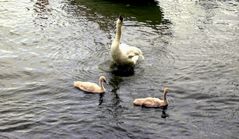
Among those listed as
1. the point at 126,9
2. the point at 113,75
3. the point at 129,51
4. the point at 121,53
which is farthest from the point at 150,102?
the point at 126,9

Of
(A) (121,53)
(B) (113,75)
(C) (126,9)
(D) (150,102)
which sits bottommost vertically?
A: (D) (150,102)

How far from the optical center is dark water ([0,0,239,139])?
13.5 m

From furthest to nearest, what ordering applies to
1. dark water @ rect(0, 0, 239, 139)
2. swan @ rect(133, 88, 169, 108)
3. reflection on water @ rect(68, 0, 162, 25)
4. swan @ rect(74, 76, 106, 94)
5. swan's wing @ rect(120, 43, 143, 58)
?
reflection on water @ rect(68, 0, 162, 25), swan's wing @ rect(120, 43, 143, 58), swan @ rect(74, 76, 106, 94), swan @ rect(133, 88, 169, 108), dark water @ rect(0, 0, 239, 139)

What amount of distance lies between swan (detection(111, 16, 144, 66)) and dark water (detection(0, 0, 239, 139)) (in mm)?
476

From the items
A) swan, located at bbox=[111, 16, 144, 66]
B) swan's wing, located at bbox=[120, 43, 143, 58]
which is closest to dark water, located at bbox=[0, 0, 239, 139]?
swan, located at bbox=[111, 16, 144, 66]

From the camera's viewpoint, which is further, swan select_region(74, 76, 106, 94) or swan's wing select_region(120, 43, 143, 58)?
swan's wing select_region(120, 43, 143, 58)

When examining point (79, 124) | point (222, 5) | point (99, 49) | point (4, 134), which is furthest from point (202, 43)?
point (4, 134)

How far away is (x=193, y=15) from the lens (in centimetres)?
2497

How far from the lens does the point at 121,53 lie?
17.5 m

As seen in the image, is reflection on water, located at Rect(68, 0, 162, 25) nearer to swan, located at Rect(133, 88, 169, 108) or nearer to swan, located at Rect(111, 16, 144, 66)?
swan, located at Rect(111, 16, 144, 66)

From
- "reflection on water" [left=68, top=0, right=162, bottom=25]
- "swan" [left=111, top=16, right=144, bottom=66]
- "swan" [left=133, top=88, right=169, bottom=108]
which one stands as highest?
"reflection on water" [left=68, top=0, right=162, bottom=25]

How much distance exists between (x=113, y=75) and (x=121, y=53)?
2.94 ft

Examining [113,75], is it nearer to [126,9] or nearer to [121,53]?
[121,53]

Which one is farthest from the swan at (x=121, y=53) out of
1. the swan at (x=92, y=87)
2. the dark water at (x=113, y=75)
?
the swan at (x=92, y=87)
